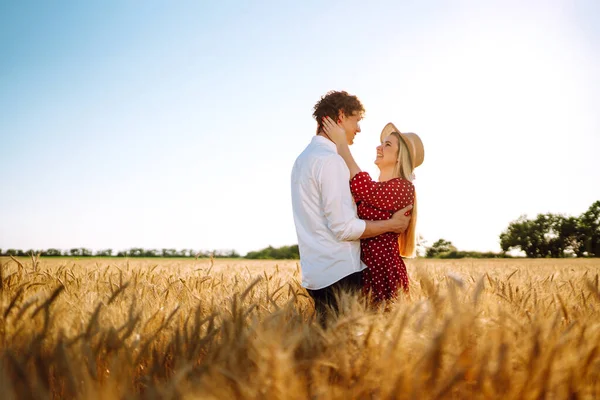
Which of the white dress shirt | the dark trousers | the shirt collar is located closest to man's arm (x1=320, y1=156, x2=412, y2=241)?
the white dress shirt

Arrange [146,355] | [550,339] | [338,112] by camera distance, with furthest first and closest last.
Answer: [338,112] < [146,355] < [550,339]

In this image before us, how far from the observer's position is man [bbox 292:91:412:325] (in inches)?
141

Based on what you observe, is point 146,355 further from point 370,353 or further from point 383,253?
point 383,253

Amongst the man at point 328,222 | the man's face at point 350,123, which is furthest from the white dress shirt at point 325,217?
the man's face at point 350,123

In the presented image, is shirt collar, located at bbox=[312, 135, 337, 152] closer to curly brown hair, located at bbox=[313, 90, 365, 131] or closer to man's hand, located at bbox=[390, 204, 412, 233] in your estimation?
curly brown hair, located at bbox=[313, 90, 365, 131]

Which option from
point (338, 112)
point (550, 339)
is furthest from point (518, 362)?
point (338, 112)

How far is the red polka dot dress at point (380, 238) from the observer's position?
3777mm

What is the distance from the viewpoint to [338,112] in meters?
4.02

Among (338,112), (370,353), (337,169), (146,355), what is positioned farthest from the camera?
(338,112)

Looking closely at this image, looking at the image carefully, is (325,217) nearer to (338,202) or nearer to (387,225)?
(338,202)

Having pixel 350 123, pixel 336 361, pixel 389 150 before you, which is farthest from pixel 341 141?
pixel 336 361

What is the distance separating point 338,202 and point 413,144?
1.14m

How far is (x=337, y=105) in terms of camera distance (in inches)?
158

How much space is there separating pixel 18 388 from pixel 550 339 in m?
1.65
